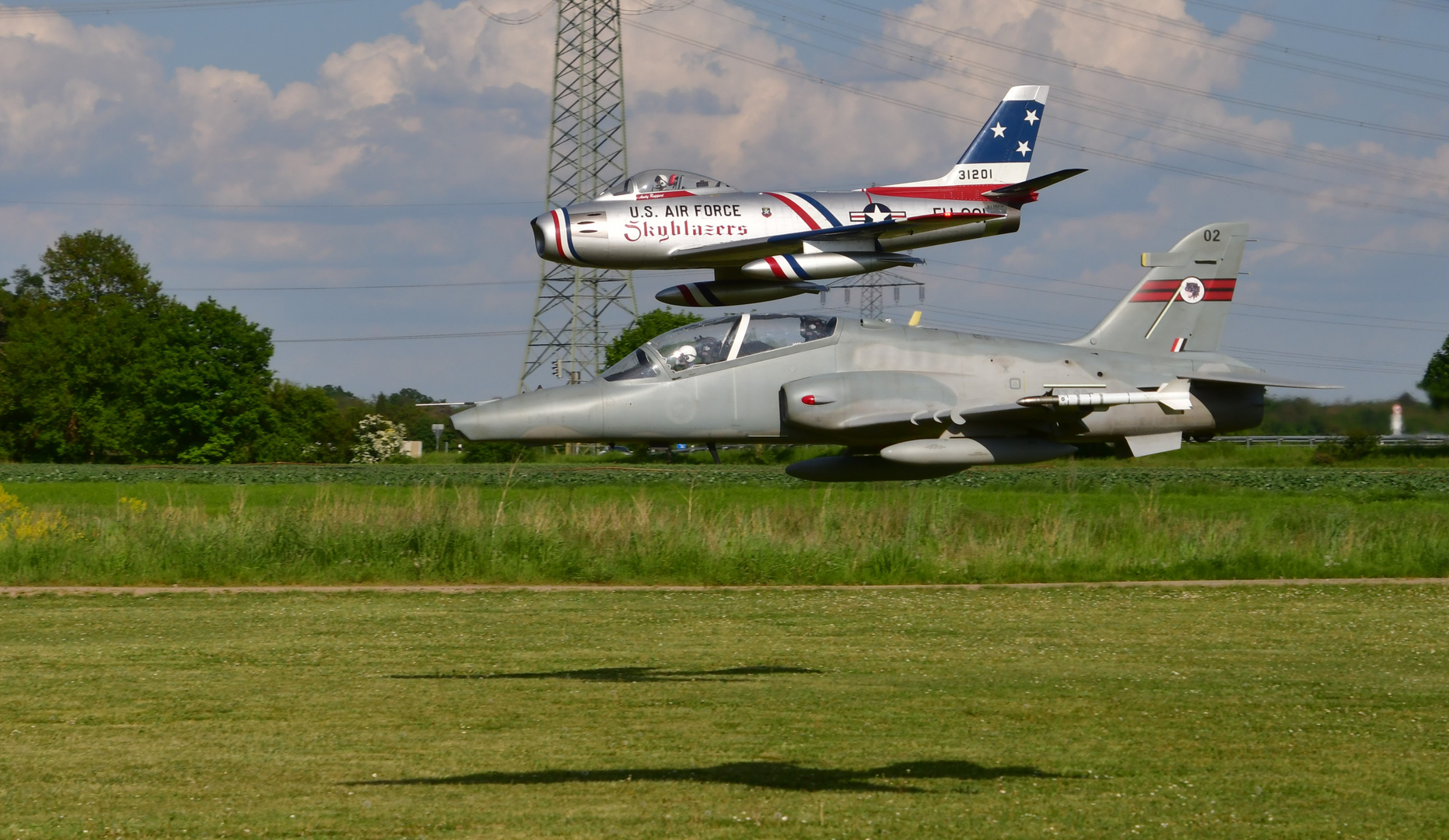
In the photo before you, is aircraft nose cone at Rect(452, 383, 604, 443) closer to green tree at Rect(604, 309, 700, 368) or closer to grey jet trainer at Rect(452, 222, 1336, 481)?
grey jet trainer at Rect(452, 222, 1336, 481)

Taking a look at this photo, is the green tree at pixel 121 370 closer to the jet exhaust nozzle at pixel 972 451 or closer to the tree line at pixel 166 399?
the tree line at pixel 166 399

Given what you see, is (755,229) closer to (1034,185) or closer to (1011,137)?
(1034,185)

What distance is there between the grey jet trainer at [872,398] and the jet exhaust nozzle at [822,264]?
2273 millimetres

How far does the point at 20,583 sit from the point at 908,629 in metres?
13.9

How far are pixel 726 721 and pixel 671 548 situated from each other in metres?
12.1

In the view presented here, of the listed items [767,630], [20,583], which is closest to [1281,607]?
[767,630]

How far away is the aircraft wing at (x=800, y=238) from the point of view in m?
13.7

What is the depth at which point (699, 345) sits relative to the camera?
11367 mm

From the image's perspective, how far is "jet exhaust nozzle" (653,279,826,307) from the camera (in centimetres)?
1334

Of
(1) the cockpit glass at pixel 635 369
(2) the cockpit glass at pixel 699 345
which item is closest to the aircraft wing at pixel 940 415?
(2) the cockpit glass at pixel 699 345

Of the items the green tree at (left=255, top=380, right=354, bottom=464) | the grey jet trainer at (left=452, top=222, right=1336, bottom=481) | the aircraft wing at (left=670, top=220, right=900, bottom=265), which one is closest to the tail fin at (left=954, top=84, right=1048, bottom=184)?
→ the aircraft wing at (left=670, top=220, right=900, bottom=265)

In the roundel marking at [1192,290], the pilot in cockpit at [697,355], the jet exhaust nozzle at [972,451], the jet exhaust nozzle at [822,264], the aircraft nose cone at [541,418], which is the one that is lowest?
the jet exhaust nozzle at [972,451]

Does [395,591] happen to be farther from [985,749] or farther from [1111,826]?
[1111,826]

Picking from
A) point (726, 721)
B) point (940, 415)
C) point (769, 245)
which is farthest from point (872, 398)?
point (769, 245)
